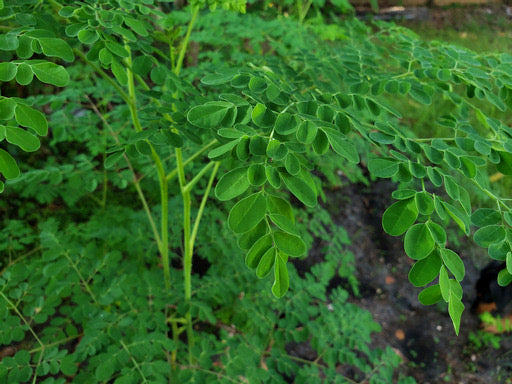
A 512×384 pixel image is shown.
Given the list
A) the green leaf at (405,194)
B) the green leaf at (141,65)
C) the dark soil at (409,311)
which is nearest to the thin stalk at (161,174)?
the green leaf at (141,65)

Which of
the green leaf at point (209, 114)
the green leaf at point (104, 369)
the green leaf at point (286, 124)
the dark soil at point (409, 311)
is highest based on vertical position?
the green leaf at point (209, 114)

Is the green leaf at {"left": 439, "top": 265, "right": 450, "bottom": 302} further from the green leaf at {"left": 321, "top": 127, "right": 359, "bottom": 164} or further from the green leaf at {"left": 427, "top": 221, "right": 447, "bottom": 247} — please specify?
the green leaf at {"left": 321, "top": 127, "right": 359, "bottom": 164}

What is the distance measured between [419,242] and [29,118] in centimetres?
67

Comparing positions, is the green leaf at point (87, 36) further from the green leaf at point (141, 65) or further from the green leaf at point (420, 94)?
the green leaf at point (420, 94)

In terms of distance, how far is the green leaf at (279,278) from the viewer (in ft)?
2.03

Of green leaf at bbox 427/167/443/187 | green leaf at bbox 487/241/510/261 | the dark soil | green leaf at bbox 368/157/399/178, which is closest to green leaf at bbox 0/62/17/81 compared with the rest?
green leaf at bbox 368/157/399/178

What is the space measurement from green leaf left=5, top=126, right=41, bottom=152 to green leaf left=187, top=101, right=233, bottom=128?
10.7 inches

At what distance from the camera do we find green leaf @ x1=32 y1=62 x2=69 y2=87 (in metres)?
0.68

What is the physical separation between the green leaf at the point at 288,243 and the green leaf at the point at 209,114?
24 centimetres

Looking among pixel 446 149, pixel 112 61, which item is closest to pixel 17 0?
pixel 112 61

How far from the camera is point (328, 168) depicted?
2.18 m

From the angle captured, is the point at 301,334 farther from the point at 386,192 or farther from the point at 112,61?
the point at 386,192

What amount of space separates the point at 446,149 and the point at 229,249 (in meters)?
1.06

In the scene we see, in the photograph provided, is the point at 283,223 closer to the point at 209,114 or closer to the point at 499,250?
the point at 209,114
